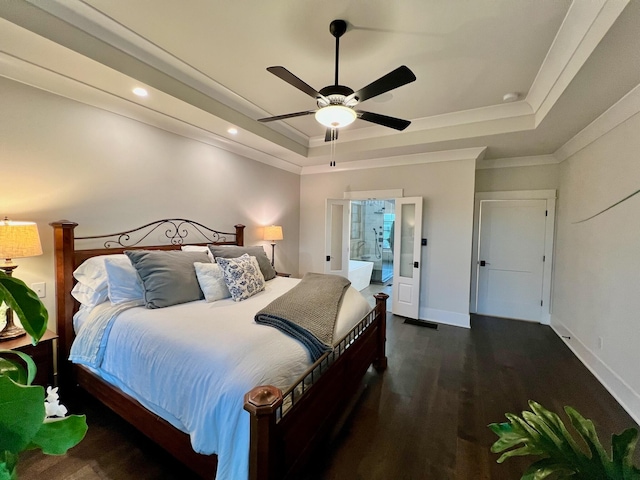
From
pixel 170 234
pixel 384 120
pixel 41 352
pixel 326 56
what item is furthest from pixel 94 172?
pixel 384 120

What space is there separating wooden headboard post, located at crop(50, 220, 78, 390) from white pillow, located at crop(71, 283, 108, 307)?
0.05m

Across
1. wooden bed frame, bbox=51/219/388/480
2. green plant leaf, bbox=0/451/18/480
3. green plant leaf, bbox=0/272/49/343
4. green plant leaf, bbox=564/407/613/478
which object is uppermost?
green plant leaf, bbox=0/272/49/343

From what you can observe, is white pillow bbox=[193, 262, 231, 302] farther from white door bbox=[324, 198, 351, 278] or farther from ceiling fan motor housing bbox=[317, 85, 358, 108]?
white door bbox=[324, 198, 351, 278]

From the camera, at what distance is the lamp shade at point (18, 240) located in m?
1.81

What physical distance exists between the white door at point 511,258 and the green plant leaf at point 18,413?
17.3 ft

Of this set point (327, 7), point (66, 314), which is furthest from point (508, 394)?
point (66, 314)

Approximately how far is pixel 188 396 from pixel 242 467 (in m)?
0.45

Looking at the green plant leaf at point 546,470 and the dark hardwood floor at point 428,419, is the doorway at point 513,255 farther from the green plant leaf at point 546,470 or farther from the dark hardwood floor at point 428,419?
the green plant leaf at point 546,470

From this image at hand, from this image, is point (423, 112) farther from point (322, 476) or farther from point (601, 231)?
point (322, 476)

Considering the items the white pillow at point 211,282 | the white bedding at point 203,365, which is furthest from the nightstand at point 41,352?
the white pillow at point 211,282

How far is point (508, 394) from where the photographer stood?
2.48 meters

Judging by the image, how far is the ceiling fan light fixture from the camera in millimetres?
2010

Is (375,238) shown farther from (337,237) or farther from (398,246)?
(398,246)

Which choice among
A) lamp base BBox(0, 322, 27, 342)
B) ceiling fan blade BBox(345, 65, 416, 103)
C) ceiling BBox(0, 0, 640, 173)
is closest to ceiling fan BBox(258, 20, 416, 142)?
ceiling fan blade BBox(345, 65, 416, 103)
